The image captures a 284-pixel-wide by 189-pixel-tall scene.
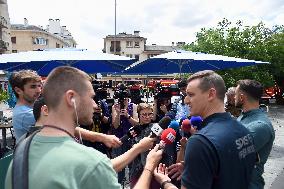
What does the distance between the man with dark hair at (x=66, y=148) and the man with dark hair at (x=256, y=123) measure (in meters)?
1.84

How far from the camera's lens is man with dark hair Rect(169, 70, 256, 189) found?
7.33 ft

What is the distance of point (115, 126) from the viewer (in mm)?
6785

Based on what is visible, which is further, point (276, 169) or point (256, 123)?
point (276, 169)

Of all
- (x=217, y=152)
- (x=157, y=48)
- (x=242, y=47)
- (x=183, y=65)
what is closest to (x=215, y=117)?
(x=217, y=152)

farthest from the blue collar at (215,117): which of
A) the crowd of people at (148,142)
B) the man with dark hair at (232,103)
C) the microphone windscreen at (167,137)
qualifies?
the man with dark hair at (232,103)

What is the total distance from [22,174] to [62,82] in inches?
21.2

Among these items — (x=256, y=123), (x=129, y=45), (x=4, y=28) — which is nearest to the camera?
(x=256, y=123)

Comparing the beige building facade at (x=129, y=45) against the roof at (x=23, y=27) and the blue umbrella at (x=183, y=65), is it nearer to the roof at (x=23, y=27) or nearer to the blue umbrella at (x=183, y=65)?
the roof at (x=23, y=27)


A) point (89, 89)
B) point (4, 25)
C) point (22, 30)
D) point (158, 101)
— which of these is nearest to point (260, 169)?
point (89, 89)

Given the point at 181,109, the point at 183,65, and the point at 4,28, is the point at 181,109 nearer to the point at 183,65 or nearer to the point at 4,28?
the point at 183,65

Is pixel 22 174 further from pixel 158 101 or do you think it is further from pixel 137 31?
pixel 137 31

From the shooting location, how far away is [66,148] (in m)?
1.70

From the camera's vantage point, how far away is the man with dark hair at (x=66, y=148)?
5.31 feet

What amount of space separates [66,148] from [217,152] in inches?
40.9
